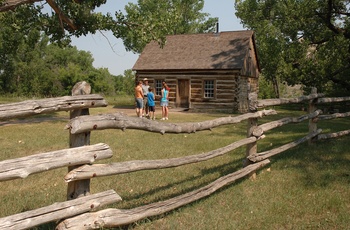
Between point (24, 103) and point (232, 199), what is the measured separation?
11.4 ft

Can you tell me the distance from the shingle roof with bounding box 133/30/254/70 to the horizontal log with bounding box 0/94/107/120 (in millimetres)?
20546

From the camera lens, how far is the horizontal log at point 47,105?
9.43 feet

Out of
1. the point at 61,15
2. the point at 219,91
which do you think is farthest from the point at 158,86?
the point at 61,15

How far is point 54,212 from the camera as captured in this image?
3.05 meters

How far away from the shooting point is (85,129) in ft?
10.9

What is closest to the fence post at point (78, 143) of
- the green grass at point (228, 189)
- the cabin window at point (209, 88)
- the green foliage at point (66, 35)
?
the green grass at point (228, 189)

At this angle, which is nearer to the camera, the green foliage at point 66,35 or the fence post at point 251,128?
the fence post at point 251,128

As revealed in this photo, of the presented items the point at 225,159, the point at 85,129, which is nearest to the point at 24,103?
the point at 85,129

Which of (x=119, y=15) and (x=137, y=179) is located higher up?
(x=119, y=15)

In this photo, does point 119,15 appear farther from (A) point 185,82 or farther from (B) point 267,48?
(B) point 267,48

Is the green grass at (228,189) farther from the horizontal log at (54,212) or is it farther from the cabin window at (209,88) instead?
the cabin window at (209,88)

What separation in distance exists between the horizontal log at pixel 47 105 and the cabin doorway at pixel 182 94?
2188 cm

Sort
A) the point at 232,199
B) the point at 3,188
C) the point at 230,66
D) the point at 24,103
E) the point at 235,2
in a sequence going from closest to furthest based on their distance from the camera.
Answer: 1. the point at 24,103
2. the point at 232,199
3. the point at 3,188
4. the point at 230,66
5. the point at 235,2

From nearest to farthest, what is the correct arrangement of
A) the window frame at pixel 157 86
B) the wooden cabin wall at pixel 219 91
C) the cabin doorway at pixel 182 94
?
the wooden cabin wall at pixel 219 91
the cabin doorway at pixel 182 94
the window frame at pixel 157 86
